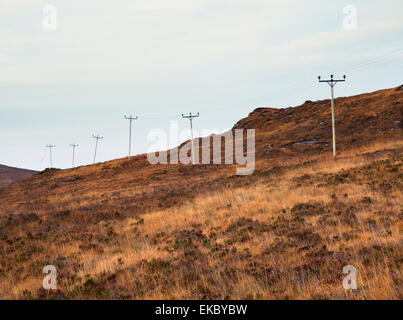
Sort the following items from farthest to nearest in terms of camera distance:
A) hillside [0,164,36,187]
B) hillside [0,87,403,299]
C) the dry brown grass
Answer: hillside [0,164,36,187]
hillside [0,87,403,299]
the dry brown grass

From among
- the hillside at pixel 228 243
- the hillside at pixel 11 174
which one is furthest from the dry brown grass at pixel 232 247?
the hillside at pixel 11 174

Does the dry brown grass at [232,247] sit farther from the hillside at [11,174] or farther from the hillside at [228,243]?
the hillside at [11,174]

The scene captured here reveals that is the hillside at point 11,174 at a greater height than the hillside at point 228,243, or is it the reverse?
the hillside at point 11,174

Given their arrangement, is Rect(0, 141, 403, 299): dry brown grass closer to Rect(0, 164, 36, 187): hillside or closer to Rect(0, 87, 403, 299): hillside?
Rect(0, 87, 403, 299): hillside

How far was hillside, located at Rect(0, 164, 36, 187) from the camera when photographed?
4235 inches

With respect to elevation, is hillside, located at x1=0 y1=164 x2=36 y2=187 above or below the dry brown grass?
above

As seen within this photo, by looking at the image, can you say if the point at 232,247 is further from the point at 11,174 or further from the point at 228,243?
the point at 11,174

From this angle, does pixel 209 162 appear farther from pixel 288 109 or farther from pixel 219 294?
pixel 219 294

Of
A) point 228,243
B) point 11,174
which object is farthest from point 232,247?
point 11,174

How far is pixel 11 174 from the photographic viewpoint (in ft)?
388

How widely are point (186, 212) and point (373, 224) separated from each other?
994cm

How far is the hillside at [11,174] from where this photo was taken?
107575 mm

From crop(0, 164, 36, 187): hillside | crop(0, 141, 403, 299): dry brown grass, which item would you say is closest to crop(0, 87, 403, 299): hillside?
A: crop(0, 141, 403, 299): dry brown grass

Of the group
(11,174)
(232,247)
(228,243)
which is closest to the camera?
(232,247)
